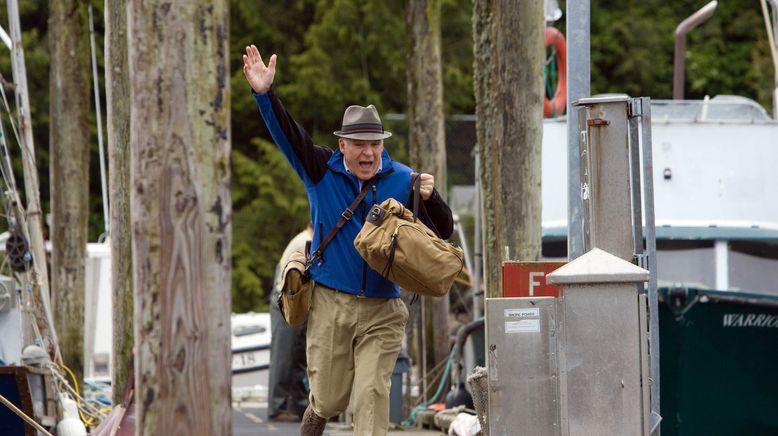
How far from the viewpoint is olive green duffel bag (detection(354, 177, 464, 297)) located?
313 inches

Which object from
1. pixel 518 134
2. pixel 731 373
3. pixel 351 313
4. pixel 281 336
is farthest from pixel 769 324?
pixel 351 313

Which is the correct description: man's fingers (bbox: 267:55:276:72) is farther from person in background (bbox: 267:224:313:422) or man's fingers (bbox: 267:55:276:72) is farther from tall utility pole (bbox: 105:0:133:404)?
person in background (bbox: 267:224:313:422)

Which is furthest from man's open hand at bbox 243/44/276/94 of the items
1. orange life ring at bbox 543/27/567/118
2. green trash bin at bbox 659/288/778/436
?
orange life ring at bbox 543/27/567/118

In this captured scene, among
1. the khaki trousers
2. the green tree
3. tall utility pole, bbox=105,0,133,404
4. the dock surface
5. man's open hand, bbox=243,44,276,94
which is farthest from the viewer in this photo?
the green tree

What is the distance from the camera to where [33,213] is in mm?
14875

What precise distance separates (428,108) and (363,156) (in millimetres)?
10038

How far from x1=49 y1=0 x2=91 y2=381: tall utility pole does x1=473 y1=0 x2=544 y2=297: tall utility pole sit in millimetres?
8546

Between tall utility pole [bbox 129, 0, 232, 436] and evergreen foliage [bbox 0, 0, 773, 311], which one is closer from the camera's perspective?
tall utility pole [bbox 129, 0, 232, 436]

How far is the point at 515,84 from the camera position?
10578mm

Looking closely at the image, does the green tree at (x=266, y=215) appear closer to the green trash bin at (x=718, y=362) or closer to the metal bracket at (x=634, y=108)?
the green trash bin at (x=718, y=362)

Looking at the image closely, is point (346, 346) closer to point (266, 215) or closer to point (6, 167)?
point (6, 167)

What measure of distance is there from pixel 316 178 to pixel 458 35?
1096 inches

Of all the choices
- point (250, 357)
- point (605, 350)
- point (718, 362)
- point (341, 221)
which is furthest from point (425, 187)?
point (250, 357)

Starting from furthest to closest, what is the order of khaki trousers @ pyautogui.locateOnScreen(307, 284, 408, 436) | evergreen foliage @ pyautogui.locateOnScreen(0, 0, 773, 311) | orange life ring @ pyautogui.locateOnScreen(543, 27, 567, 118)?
evergreen foliage @ pyautogui.locateOnScreen(0, 0, 773, 311)
orange life ring @ pyautogui.locateOnScreen(543, 27, 567, 118)
khaki trousers @ pyautogui.locateOnScreen(307, 284, 408, 436)
